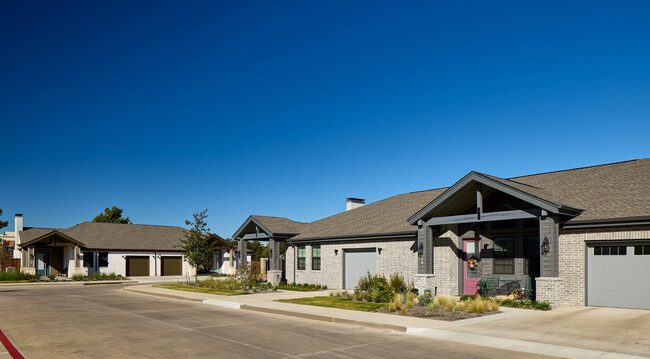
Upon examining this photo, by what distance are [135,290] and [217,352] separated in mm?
21631

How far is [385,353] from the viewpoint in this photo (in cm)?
1054

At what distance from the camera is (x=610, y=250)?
17.8m

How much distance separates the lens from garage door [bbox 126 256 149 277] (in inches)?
1928

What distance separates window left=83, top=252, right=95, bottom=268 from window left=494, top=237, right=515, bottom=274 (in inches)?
1553

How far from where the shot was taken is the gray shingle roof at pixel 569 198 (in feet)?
60.0

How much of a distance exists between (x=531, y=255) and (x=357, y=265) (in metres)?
10.2

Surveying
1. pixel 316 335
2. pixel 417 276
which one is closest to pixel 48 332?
pixel 316 335

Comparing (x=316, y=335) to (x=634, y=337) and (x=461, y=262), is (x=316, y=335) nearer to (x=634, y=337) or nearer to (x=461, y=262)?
(x=634, y=337)

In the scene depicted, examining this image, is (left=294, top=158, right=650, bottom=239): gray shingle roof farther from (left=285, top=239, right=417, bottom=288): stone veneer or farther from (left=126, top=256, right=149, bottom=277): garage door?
(left=126, top=256, right=149, bottom=277): garage door

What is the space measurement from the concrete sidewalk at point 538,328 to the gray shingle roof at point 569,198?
386 cm

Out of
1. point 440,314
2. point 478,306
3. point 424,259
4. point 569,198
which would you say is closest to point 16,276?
point 424,259

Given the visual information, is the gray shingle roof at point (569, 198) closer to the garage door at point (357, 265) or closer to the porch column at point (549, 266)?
the porch column at point (549, 266)

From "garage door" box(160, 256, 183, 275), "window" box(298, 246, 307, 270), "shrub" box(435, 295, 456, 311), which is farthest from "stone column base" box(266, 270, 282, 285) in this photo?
"garage door" box(160, 256, 183, 275)

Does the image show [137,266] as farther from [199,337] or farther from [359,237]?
[199,337]
